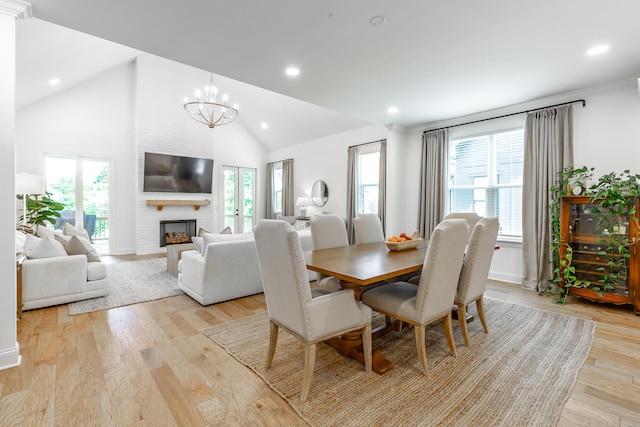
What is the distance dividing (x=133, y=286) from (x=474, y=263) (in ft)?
13.6

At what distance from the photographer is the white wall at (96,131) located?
5.69 metres

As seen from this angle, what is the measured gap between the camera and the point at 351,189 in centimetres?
616

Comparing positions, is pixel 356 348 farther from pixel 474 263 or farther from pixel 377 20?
pixel 377 20

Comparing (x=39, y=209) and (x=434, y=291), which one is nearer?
(x=434, y=291)

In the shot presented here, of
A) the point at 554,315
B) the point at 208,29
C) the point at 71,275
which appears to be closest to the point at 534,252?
the point at 554,315

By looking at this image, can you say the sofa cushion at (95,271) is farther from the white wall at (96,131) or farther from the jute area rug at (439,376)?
the white wall at (96,131)

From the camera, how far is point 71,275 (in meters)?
3.38

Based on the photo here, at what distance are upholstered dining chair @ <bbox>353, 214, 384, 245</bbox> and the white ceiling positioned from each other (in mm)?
1538

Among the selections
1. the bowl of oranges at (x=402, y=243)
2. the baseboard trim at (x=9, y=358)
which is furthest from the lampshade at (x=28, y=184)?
the bowl of oranges at (x=402, y=243)

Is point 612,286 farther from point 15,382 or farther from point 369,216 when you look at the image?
point 15,382

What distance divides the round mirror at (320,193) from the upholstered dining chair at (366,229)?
3303 millimetres

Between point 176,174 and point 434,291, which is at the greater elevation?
point 176,174

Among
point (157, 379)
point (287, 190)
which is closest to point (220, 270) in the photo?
point (157, 379)

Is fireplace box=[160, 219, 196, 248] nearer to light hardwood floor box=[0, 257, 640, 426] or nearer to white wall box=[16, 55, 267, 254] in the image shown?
white wall box=[16, 55, 267, 254]
